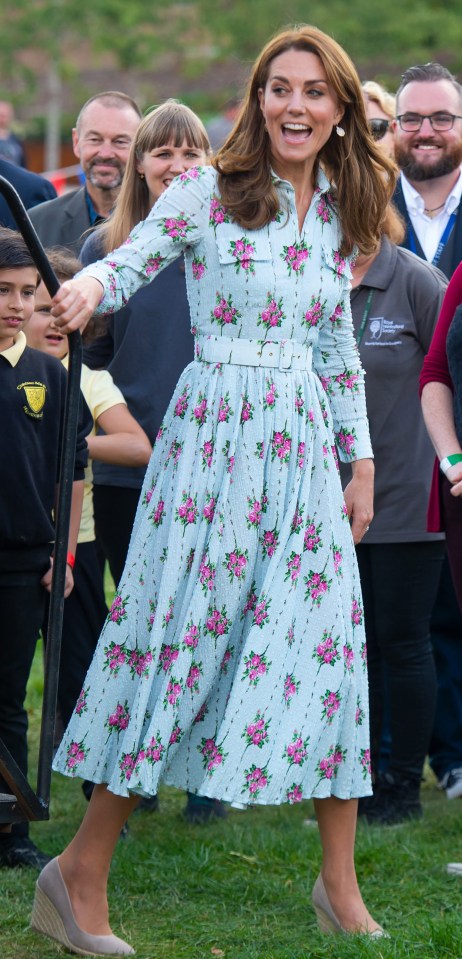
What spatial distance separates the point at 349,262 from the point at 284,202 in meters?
0.28

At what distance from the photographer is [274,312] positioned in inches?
147

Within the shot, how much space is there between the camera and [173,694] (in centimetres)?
359

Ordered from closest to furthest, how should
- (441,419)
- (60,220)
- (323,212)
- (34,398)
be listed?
1. (323,212)
2. (34,398)
3. (441,419)
4. (60,220)

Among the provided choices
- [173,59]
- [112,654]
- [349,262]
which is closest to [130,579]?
[112,654]

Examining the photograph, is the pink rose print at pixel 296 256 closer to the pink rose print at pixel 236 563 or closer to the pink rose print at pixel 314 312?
the pink rose print at pixel 314 312

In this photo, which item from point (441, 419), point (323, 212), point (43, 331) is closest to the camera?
point (323, 212)

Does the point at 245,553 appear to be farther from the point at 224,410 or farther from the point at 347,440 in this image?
the point at 347,440

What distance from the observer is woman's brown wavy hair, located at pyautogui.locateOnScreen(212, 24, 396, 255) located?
3.71 meters

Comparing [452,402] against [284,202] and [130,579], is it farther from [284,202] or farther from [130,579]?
[130,579]

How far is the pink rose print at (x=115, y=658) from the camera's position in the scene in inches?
147

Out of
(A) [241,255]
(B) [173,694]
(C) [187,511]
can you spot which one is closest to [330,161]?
(A) [241,255]

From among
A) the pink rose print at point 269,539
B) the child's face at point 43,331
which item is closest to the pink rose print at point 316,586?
the pink rose print at point 269,539

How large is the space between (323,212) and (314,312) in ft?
0.92

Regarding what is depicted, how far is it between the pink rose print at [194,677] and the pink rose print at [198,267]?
3.20 ft
